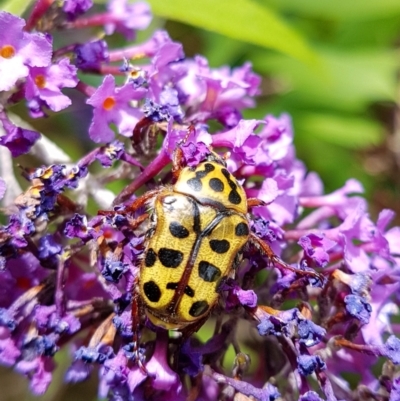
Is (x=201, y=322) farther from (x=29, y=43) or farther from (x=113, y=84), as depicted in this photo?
(x=29, y=43)

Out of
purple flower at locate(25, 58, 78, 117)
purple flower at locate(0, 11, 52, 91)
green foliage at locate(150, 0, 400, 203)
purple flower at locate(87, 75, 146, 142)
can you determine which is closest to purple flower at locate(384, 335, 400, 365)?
purple flower at locate(87, 75, 146, 142)

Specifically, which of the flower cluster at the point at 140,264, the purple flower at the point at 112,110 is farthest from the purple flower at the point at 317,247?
the purple flower at the point at 112,110

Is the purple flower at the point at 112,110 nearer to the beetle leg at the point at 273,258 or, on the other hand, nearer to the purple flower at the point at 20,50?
the purple flower at the point at 20,50

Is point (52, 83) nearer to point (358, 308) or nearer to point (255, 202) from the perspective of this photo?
point (255, 202)

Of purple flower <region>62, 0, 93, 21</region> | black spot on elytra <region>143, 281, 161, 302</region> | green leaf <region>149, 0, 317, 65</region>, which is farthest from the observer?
green leaf <region>149, 0, 317, 65</region>

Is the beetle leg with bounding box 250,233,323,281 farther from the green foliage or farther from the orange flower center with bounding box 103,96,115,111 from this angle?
the green foliage

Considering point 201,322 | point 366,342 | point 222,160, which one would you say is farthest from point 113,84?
point 366,342
